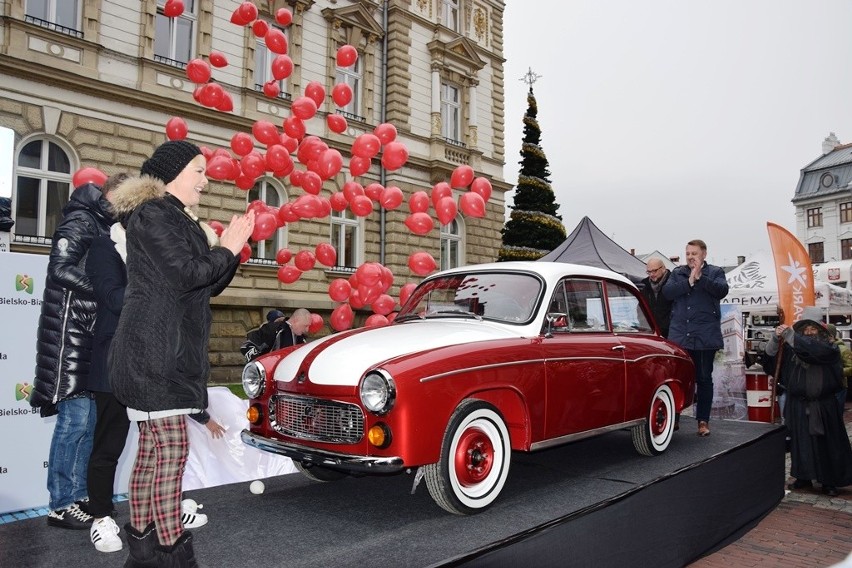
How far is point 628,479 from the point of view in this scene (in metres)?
4.14

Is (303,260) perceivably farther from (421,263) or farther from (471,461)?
(471,461)

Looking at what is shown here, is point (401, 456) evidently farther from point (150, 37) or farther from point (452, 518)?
point (150, 37)

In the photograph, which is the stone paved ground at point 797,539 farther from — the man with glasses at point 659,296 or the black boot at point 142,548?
the black boot at point 142,548

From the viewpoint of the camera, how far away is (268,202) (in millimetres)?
15258

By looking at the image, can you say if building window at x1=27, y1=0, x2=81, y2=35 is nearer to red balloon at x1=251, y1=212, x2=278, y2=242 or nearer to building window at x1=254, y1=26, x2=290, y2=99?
building window at x1=254, y1=26, x2=290, y2=99

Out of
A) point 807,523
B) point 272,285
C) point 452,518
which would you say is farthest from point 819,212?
point 452,518

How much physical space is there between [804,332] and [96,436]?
20.2 feet

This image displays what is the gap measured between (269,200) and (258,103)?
89.6 inches

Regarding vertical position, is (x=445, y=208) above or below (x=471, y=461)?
above

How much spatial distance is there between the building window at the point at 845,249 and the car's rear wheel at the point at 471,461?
48449 millimetres

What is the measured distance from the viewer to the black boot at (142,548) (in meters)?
2.49

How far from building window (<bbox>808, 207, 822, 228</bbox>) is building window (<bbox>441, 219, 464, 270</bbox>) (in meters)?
37.1

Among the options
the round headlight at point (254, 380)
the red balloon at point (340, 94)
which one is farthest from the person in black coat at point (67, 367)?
the red balloon at point (340, 94)

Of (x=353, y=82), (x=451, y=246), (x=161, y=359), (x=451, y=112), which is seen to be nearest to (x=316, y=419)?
(x=161, y=359)
